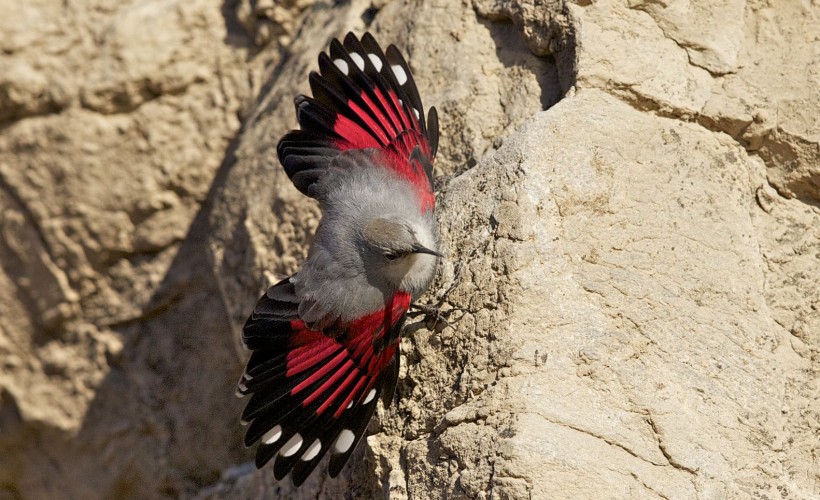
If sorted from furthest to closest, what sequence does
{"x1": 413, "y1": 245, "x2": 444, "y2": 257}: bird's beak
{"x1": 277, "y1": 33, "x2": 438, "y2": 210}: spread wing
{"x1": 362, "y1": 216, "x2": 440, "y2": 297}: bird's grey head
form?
{"x1": 277, "y1": 33, "x2": 438, "y2": 210}: spread wing
{"x1": 362, "y1": 216, "x2": 440, "y2": 297}: bird's grey head
{"x1": 413, "y1": 245, "x2": 444, "y2": 257}: bird's beak

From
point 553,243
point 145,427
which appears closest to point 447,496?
point 553,243

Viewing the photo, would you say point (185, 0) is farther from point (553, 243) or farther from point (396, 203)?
point (553, 243)

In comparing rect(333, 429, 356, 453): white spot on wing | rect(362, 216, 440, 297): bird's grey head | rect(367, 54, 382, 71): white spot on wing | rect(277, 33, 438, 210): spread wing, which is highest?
rect(367, 54, 382, 71): white spot on wing

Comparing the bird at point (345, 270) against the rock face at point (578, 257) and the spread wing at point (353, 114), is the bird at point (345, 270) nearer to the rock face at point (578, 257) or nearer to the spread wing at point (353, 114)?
the spread wing at point (353, 114)

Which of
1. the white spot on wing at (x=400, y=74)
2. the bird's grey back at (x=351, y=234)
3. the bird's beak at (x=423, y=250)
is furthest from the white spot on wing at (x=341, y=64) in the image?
the bird's beak at (x=423, y=250)

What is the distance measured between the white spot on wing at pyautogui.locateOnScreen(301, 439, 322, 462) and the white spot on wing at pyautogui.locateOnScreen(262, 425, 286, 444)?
0.31 ft

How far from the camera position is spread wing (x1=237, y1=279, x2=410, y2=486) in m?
2.60

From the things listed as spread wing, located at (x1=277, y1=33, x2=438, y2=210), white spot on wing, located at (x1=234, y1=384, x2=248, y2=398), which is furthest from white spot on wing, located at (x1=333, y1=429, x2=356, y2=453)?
spread wing, located at (x1=277, y1=33, x2=438, y2=210)

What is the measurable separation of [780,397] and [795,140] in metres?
0.81

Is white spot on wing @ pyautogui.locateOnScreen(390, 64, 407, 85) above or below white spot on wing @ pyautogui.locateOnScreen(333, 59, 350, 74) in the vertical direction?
below

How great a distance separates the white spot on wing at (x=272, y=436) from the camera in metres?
2.61

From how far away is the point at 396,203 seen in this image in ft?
9.29

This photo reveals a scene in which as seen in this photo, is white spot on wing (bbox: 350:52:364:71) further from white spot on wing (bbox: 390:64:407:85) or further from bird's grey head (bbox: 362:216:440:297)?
bird's grey head (bbox: 362:216:440:297)

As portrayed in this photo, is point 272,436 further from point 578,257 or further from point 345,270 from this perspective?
point 578,257
